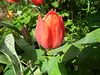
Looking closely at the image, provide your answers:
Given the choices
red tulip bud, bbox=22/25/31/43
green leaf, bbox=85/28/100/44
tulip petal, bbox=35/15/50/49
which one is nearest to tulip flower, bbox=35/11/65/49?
tulip petal, bbox=35/15/50/49

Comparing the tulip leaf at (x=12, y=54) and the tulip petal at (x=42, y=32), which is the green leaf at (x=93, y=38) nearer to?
the tulip petal at (x=42, y=32)

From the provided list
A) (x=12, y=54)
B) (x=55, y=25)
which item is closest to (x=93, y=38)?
(x=55, y=25)

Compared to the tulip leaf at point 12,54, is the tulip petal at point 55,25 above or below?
above

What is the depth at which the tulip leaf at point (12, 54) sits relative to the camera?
0.41 metres

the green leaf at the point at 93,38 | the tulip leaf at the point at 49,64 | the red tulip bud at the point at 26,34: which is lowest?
the tulip leaf at the point at 49,64

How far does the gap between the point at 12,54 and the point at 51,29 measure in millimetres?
220

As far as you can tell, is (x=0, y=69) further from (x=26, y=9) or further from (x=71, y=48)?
(x=26, y=9)

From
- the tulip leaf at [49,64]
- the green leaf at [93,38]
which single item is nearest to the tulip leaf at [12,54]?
the tulip leaf at [49,64]

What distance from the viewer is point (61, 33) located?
15.6 inches

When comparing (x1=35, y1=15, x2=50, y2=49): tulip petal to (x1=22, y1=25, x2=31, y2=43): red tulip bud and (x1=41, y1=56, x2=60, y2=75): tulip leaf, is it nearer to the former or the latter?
(x1=41, y1=56, x2=60, y2=75): tulip leaf

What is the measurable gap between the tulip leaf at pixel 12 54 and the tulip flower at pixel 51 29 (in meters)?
0.14

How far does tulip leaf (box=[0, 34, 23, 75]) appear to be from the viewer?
0.41 m

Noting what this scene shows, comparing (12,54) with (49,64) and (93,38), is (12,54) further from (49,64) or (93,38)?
(93,38)

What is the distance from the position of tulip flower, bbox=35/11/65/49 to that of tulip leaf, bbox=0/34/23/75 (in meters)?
0.14
